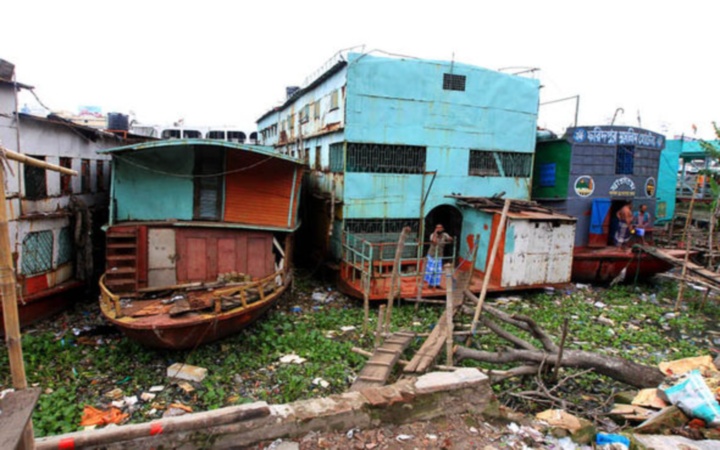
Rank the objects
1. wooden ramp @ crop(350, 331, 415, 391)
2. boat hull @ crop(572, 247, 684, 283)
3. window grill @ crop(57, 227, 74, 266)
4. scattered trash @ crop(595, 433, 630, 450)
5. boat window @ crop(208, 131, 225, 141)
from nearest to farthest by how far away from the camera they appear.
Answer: scattered trash @ crop(595, 433, 630, 450)
wooden ramp @ crop(350, 331, 415, 391)
window grill @ crop(57, 227, 74, 266)
boat hull @ crop(572, 247, 684, 283)
boat window @ crop(208, 131, 225, 141)

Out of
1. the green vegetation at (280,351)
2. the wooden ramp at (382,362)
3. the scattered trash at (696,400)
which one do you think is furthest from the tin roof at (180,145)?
the scattered trash at (696,400)

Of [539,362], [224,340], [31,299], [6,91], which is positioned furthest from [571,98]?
[31,299]

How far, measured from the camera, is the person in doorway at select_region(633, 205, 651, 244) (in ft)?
47.4

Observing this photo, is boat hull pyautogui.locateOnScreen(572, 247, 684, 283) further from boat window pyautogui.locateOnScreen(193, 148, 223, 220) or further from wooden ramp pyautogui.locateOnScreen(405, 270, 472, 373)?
boat window pyautogui.locateOnScreen(193, 148, 223, 220)

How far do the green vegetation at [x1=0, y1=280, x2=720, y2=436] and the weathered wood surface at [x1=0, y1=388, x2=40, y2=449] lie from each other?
3.36 meters

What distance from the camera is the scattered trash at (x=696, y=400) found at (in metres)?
4.61

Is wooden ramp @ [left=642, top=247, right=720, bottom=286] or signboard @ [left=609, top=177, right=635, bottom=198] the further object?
signboard @ [left=609, top=177, right=635, bottom=198]

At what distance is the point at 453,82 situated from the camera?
42.9ft

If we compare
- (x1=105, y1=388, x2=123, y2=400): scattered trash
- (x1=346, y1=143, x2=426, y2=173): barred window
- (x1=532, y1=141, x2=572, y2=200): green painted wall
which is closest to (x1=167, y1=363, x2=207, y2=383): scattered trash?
(x1=105, y1=388, x2=123, y2=400): scattered trash

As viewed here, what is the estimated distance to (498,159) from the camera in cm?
1418

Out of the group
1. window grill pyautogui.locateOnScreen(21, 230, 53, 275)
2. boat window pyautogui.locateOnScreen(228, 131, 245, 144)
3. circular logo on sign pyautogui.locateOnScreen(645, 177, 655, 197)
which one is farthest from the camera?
boat window pyautogui.locateOnScreen(228, 131, 245, 144)

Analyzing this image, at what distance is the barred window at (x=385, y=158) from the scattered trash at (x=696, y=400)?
30.0 ft

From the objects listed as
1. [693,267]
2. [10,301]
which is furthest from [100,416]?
[693,267]

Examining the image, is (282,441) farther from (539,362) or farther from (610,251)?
(610,251)
